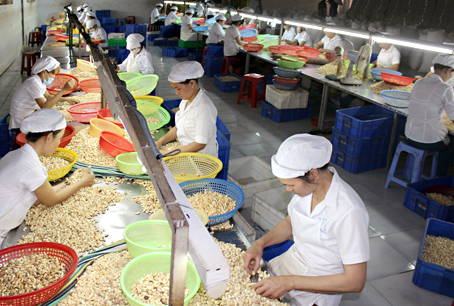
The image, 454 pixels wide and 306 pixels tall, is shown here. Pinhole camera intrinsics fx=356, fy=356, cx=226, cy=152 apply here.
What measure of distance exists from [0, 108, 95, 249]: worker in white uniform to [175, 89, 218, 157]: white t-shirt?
1.08 metres

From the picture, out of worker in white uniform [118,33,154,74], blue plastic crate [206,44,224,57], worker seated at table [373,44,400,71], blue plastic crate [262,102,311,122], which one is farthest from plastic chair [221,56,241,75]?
worker seated at table [373,44,400,71]

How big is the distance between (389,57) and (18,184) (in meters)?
6.59

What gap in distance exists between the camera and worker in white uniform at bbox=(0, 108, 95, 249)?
2.12m

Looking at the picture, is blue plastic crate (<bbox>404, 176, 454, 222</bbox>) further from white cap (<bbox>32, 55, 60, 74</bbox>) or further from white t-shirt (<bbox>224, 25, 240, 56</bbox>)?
white t-shirt (<bbox>224, 25, 240, 56</bbox>)

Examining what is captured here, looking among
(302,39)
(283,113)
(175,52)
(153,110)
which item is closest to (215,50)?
(302,39)

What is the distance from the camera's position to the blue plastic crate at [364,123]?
471 cm

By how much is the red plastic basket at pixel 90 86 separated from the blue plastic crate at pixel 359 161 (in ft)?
11.5

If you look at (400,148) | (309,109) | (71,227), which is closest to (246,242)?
(71,227)

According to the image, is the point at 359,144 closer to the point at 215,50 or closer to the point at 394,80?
the point at 394,80

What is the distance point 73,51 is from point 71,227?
234 inches

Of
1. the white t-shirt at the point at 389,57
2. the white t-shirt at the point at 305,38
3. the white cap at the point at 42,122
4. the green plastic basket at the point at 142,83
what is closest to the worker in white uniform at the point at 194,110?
the white cap at the point at 42,122

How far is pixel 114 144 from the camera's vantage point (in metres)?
2.89

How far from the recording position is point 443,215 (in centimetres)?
376

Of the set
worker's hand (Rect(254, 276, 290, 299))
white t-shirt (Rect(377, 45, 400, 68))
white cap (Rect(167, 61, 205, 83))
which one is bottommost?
worker's hand (Rect(254, 276, 290, 299))
